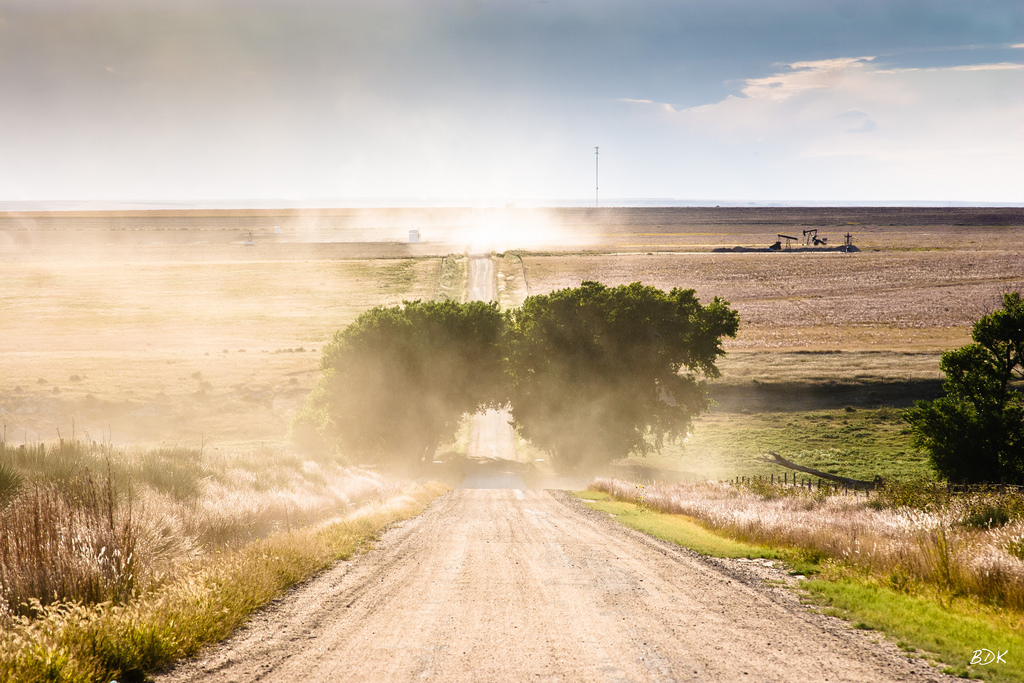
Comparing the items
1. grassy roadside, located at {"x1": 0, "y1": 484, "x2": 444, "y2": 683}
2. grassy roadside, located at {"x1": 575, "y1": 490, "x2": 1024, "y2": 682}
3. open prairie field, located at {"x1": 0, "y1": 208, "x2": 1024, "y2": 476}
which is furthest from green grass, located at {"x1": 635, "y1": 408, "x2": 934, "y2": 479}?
grassy roadside, located at {"x1": 0, "y1": 484, "x2": 444, "y2": 683}

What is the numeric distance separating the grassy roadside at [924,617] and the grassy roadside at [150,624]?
948cm

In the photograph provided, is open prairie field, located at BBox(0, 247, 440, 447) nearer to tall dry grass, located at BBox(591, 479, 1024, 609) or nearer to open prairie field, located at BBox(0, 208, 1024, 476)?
open prairie field, located at BBox(0, 208, 1024, 476)

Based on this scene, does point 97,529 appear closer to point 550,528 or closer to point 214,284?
point 550,528

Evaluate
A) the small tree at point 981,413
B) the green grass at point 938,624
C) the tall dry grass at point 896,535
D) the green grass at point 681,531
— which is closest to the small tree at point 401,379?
the green grass at point 681,531

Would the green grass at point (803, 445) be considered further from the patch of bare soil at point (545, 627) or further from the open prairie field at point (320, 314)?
the patch of bare soil at point (545, 627)

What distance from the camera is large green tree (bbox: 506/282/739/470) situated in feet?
143

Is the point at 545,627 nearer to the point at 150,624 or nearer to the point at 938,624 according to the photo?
the point at 150,624

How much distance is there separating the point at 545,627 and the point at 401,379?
37.9 m

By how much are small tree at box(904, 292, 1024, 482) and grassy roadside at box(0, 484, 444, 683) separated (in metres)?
32.3

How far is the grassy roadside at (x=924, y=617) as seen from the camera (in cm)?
775

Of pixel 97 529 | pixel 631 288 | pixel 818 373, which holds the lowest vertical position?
pixel 818 373

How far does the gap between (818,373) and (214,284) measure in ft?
361

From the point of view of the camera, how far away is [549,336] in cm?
4469

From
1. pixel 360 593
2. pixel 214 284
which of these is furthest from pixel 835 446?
pixel 214 284
